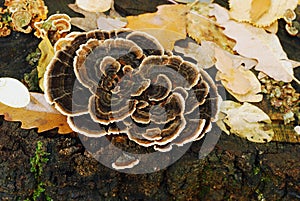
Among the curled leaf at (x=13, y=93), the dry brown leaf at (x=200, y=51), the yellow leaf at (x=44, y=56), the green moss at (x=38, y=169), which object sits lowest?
the green moss at (x=38, y=169)

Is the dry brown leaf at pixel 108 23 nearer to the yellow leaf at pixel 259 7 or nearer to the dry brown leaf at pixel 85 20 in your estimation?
the dry brown leaf at pixel 85 20

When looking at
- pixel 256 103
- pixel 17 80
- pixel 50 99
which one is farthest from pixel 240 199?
pixel 17 80

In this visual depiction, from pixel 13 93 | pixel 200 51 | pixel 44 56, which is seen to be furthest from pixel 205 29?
pixel 13 93

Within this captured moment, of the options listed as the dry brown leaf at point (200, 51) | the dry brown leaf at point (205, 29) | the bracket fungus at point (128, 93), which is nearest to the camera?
the bracket fungus at point (128, 93)

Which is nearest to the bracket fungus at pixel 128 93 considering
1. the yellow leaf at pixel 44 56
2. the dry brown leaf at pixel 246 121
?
the dry brown leaf at pixel 246 121

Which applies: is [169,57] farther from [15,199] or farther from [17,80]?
[15,199]

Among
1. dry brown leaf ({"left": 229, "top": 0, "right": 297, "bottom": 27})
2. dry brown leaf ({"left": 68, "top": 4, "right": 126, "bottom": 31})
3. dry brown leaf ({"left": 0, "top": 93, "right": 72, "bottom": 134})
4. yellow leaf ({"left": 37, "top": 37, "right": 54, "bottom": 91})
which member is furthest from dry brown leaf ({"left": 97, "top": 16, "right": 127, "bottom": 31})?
dry brown leaf ({"left": 229, "top": 0, "right": 297, "bottom": 27})

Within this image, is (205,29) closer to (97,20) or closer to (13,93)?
(97,20)
